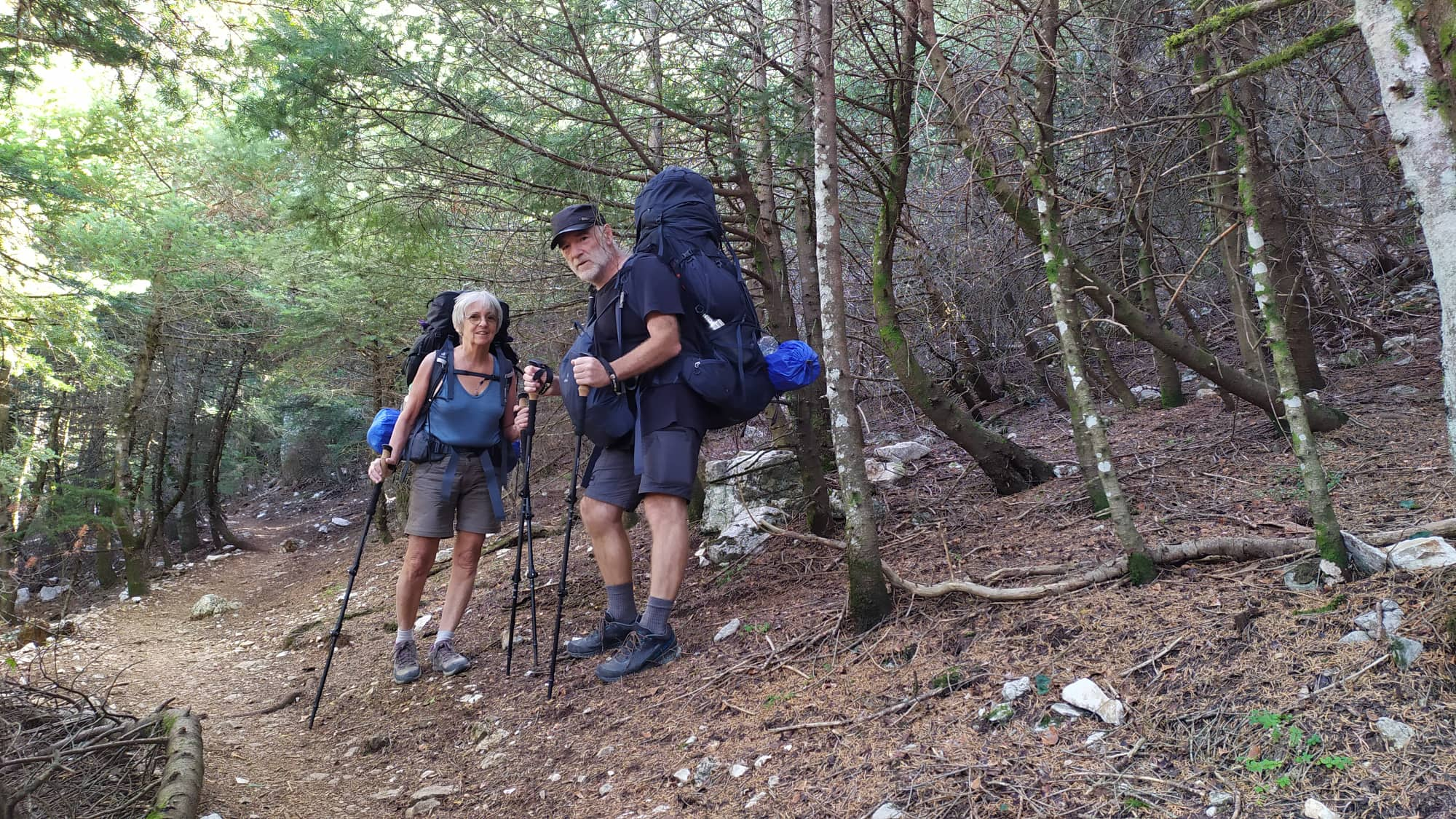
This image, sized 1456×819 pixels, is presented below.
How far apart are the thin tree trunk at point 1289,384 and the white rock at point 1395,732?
0.84 metres

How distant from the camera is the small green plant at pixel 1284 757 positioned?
79.0 inches

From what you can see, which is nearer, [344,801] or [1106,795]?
[1106,795]

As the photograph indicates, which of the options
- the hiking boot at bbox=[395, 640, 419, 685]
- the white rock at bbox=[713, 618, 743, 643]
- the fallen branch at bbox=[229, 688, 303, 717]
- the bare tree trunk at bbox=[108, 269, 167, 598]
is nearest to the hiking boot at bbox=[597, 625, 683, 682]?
the white rock at bbox=[713, 618, 743, 643]

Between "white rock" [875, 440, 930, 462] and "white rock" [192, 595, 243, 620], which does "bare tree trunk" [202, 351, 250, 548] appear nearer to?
"white rock" [192, 595, 243, 620]

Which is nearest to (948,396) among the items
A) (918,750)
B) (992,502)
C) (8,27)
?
(992,502)

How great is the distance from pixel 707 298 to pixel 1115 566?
2238mm

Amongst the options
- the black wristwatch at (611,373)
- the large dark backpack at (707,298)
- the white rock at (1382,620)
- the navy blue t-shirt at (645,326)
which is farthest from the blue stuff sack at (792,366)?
the white rock at (1382,620)

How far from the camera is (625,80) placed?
6.00 meters

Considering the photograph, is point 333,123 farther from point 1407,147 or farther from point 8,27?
point 1407,147

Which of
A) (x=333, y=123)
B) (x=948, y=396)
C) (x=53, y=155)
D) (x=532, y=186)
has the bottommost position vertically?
(x=948, y=396)

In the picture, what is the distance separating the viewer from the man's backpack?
5262 millimetres

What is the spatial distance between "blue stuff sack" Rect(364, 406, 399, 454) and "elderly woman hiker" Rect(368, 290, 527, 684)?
10 centimetres

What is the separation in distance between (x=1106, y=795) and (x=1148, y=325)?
11.8 feet

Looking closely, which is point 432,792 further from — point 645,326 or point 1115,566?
point 1115,566
